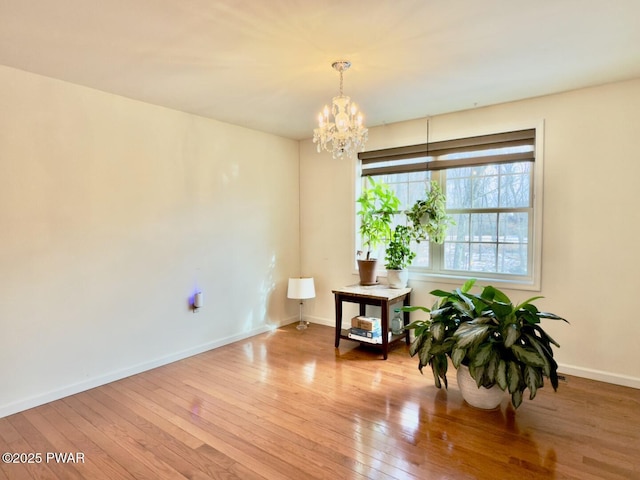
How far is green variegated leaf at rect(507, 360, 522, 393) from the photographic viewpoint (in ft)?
7.74

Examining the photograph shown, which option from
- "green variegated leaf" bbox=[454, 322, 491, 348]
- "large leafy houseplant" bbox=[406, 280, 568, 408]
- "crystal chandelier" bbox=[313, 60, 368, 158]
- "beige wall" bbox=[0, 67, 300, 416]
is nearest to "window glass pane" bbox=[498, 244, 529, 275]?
"large leafy houseplant" bbox=[406, 280, 568, 408]

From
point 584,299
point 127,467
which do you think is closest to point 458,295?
point 584,299

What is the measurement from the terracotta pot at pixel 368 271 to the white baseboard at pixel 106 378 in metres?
1.50

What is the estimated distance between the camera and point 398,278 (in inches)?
158

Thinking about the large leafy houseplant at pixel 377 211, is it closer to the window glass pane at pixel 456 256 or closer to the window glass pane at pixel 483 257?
the window glass pane at pixel 456 256

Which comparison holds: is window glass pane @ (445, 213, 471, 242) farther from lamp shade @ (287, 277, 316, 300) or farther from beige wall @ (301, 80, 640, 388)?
lamp shade @ (287, 277, 316, 300)

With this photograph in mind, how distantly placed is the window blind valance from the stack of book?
67.3 inches

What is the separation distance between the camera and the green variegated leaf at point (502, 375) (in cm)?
237

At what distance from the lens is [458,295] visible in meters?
2.86

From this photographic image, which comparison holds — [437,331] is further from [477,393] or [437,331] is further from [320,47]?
[320,47]

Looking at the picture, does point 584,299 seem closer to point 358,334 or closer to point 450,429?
point 450,429

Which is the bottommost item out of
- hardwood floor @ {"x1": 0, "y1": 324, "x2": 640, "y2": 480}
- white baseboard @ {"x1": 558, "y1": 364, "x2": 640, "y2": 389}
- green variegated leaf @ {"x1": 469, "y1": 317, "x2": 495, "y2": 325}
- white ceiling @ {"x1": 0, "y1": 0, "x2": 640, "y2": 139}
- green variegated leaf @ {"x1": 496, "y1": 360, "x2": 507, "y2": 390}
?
hardwood floor @ {"x1": 0, "y1": 324, "x2": 640, "y2": 480}

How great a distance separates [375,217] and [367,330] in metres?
1.29

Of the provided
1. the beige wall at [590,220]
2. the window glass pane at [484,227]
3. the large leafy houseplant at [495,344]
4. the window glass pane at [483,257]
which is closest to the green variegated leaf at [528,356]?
the large leafy houseplant at [495,344]
